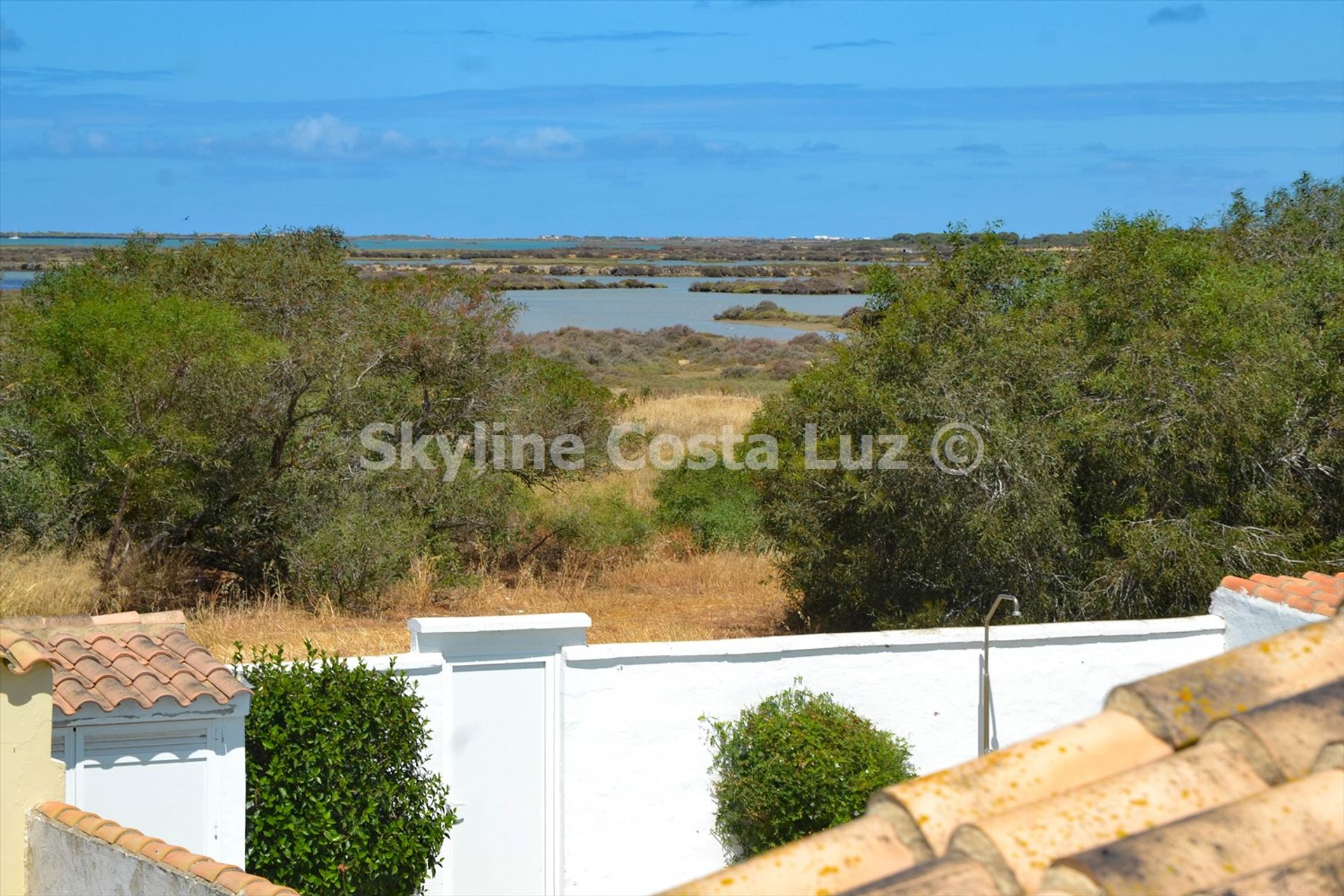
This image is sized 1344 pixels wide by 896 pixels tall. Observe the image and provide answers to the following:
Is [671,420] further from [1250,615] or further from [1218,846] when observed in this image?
[1218,846]

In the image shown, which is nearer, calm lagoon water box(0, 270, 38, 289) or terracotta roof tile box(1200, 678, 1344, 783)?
terracotta roof tile box(1200, 678, 1344, 783)

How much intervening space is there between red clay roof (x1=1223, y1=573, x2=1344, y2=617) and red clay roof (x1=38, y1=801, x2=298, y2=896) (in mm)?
6971

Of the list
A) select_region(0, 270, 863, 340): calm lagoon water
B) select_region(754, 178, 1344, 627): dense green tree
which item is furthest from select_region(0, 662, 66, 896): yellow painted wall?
select_region(0, 270, 863, 340): calm lagoon water

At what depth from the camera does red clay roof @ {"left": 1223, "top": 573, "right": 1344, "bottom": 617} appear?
30.6ft

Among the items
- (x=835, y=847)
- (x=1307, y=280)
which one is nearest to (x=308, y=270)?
(x=1307, y=280)

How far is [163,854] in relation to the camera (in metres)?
5.73

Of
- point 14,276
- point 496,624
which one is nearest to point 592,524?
point 496,624

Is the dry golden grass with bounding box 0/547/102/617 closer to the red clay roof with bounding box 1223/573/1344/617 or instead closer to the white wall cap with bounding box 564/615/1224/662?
the white wall cap with bounding box 564/615/1224/662

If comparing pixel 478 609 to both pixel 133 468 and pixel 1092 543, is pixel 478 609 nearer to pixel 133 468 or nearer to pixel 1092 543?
pixel 133 468

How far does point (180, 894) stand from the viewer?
5500mm

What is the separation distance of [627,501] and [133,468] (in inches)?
346

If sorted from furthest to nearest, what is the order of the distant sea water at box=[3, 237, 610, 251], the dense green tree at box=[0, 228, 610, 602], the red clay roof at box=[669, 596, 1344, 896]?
the distant sea water at box=[3, 237, 610, 251] < the dense green tree at box=[0, 228, 610, 602] < the red clay roof at box=[669, 596, 1344, 896]

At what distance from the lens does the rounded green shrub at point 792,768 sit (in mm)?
8797

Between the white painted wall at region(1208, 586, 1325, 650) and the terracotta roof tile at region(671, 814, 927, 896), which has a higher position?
the terracotta roof tile at region(671, 814, 927, 896)
